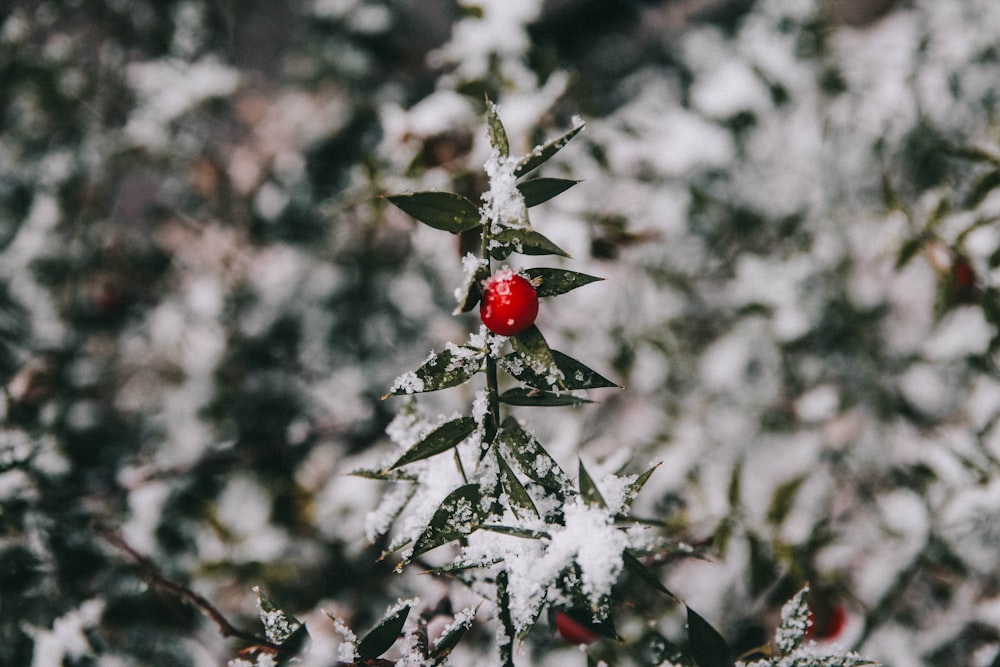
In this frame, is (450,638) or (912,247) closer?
(450,638)

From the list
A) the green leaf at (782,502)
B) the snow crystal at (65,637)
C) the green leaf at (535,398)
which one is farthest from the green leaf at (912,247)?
the snow crystal at (65,637)

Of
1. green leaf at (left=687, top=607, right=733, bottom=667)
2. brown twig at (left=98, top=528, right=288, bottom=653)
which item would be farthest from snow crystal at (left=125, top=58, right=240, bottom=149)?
green leaf at (left=687, top=607, right=733, bottom=667)

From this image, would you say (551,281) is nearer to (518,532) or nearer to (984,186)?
(518,532)

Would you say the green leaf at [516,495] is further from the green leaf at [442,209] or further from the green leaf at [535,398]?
the green leaf at [442,209]

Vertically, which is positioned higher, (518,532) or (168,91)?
(168,91)

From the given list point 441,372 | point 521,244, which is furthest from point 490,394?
point 521,244

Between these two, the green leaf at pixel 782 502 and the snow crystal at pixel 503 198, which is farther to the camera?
the green leaf at pixel 782 502
